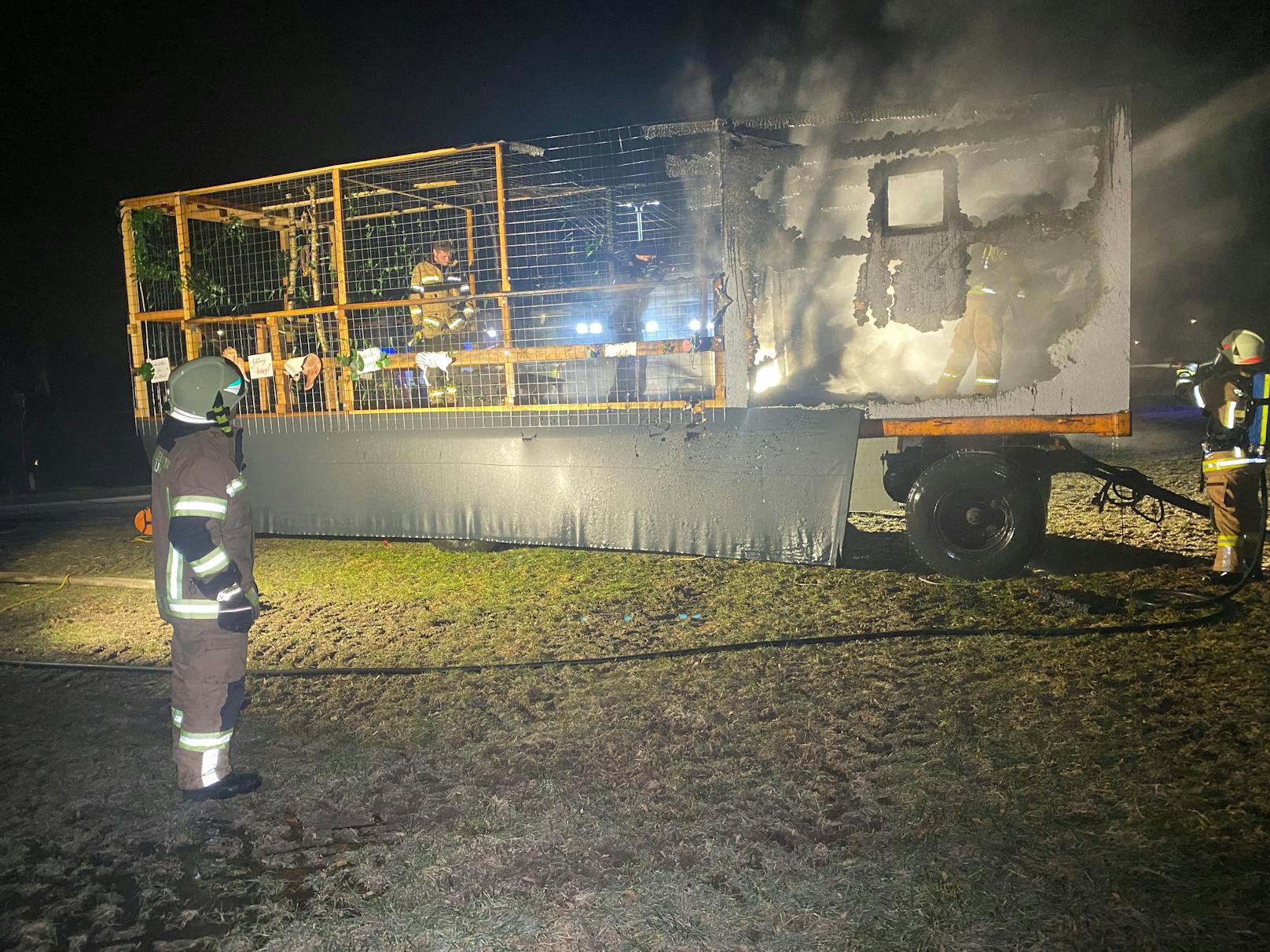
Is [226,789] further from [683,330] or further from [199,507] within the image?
[683,330]

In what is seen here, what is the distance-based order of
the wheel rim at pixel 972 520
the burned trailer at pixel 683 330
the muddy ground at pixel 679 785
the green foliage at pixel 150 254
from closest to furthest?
the muddy ground at pixel 679 785 → the burned trailer at pixel 683 330 → the wheel rim at pixel 972 520 → the green foliage at pixel 150 254

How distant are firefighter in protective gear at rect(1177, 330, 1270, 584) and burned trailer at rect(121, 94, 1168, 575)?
0.94m

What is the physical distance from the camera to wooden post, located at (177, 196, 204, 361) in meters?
8.41

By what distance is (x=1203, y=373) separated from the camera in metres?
6.84

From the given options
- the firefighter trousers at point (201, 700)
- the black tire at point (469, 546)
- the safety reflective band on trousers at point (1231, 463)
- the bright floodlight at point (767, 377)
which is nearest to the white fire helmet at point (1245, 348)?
the safety reflective band on trousers at point (1231, 463)

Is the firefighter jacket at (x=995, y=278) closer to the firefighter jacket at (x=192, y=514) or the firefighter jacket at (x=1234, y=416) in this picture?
the firefighter jacket at (x=1234, y=416)

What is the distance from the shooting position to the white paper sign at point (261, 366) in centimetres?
816

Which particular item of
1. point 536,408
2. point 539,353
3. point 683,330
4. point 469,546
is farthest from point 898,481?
point 469,546

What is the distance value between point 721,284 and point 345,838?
16.1 feet

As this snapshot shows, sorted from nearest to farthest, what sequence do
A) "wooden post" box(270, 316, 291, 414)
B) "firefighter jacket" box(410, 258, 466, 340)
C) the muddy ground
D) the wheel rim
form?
1. the muddy ground
2. the wheel rim
3. "firefighter jacket" box(410, 258, 466, 340)
4. "wooden post" box(270, 316, 291, 414)

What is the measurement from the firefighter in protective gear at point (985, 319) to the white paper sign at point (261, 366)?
6.15 m

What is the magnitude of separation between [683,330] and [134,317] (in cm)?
565

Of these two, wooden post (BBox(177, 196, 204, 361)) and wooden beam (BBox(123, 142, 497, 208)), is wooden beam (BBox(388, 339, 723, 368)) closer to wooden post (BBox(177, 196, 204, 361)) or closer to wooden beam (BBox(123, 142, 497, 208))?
wooden beam (BBox(123, 142, 497, 208))

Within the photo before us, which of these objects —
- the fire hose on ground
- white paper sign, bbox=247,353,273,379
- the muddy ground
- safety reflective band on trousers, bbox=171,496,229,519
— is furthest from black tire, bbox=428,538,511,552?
safety reflective band on trousers, bbox=171,496,229,519
